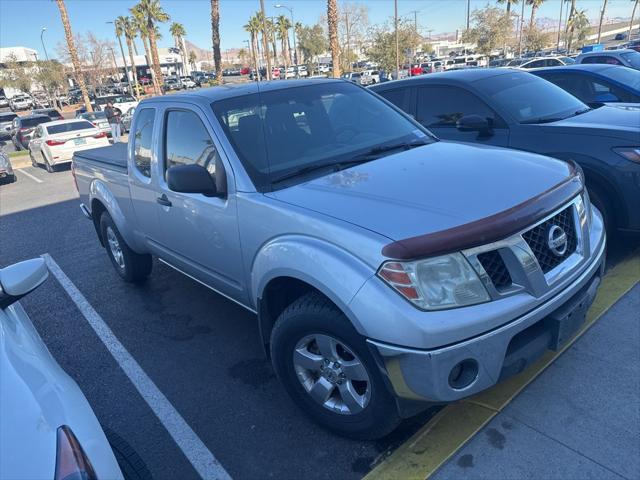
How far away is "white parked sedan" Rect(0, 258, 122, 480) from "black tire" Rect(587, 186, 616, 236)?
4.43 metres

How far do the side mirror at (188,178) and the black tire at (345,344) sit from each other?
37.6 inches

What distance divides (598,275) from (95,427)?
266cm

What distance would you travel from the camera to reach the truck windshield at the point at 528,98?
17.0 feet

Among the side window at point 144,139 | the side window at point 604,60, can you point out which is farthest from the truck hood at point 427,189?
the side window at point 604,60

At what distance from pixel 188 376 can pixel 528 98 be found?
14.7ft

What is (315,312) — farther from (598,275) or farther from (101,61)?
(101,61)

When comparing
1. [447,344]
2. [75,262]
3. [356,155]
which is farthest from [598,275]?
[75,262]

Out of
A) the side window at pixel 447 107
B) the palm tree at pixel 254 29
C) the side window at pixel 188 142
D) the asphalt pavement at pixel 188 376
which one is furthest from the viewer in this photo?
the palm tree at pixel 254 29

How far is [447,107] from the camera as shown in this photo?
571cm

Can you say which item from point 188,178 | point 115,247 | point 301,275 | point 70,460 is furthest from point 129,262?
point 70,460

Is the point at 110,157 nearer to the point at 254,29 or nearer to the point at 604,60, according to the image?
the point at 604,60

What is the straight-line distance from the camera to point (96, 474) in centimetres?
151

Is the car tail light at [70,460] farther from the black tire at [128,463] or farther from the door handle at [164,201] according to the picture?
the door handle at [164,201]

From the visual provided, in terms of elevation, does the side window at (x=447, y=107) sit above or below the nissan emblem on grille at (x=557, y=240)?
above
